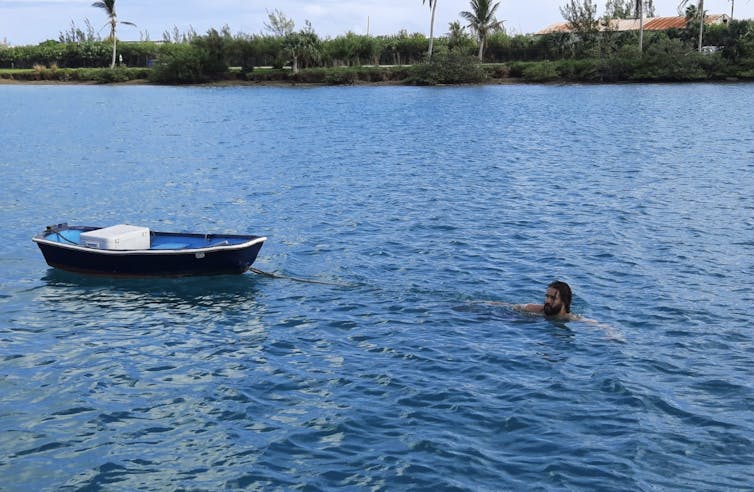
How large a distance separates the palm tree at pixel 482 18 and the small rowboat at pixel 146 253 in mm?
93277

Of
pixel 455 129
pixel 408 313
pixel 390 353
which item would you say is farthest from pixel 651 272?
pixel 455 129

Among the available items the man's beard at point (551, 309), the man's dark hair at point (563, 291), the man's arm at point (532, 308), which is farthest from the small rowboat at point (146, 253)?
the man's dark hair at point (563, 291)

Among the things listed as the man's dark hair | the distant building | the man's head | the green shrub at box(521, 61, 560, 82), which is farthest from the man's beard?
the distant building

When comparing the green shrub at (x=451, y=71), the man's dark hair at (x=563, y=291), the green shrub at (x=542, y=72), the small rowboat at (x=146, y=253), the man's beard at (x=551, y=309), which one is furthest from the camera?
the green shrub at (x=451, y=71)

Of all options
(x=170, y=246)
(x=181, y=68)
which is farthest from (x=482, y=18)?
(x=170, y=246)

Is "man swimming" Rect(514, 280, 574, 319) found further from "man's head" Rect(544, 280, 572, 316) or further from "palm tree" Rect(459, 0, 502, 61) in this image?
"palm tree" Rect(459, 0, 502, 61)

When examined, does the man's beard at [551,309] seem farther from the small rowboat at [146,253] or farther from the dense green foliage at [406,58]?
the dense green foliage at [406,58]

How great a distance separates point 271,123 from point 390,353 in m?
48.6

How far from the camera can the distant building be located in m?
110

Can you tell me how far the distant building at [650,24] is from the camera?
110 meters

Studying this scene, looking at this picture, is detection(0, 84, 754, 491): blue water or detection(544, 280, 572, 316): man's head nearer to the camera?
detection(0, 84, 754, 491): blue water

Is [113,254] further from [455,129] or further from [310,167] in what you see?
[455,129]

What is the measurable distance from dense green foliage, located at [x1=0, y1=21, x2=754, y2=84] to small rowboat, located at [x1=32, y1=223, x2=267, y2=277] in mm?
83745

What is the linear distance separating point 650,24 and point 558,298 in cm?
11157
